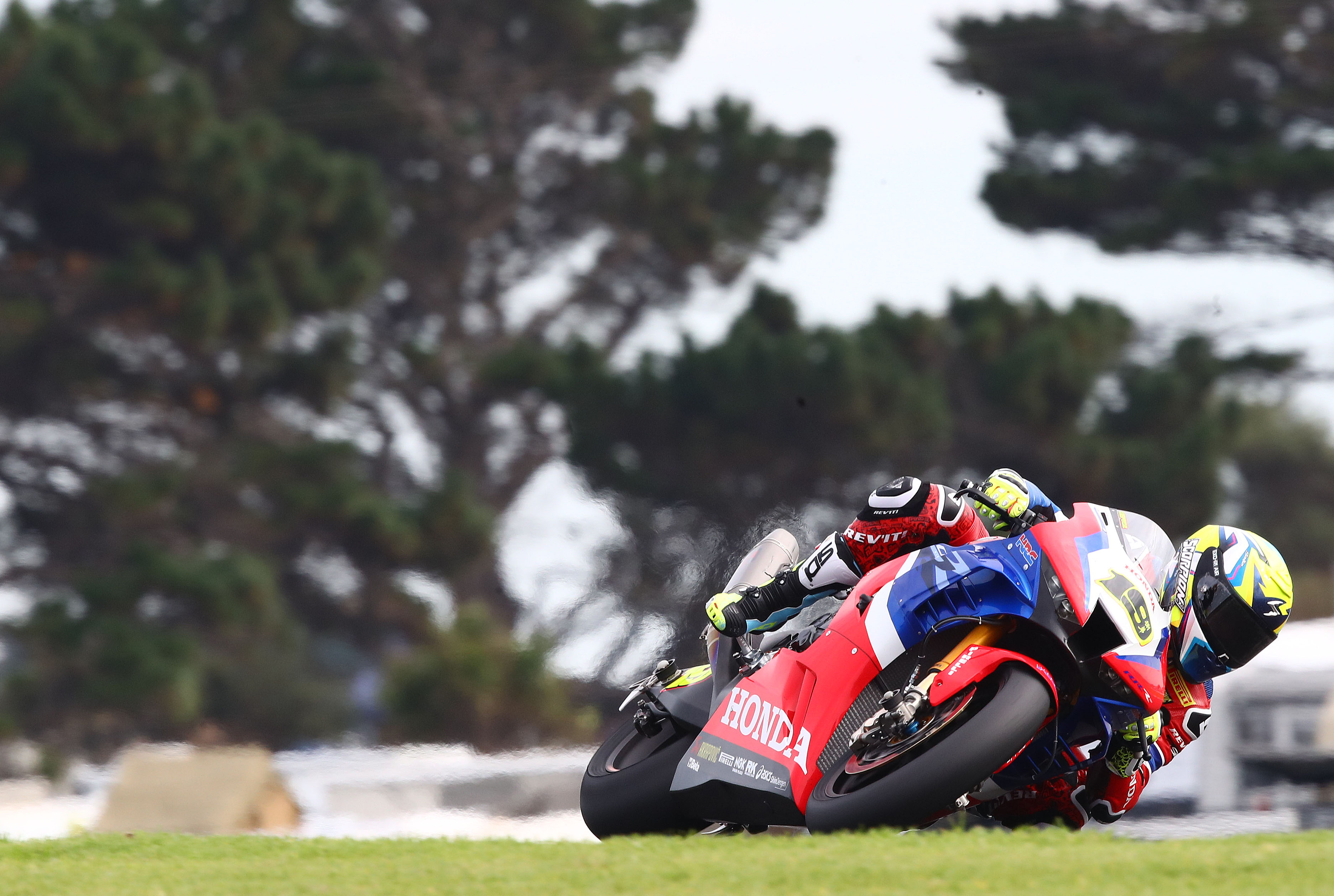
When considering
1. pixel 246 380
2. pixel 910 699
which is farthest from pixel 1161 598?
pixel 246 380

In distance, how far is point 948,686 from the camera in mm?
4586

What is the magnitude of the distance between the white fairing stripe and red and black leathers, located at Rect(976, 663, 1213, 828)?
697 mm

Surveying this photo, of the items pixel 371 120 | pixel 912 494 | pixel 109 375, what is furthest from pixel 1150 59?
pixel 912 494

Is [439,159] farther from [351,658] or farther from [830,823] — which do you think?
[830,823]

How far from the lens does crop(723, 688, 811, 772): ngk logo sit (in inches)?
193

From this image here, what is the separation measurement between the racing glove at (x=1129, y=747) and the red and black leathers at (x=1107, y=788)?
3cm

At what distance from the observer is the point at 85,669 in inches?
711

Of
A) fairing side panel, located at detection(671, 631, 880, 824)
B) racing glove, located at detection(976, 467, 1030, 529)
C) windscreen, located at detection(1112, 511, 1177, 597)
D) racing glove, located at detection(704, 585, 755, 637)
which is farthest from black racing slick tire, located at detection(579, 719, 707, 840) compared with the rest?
windscreen, located at detection(1112, 511, 1177, 597)

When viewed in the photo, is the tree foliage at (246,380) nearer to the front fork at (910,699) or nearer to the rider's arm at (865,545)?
the rider's arm at (865,545)

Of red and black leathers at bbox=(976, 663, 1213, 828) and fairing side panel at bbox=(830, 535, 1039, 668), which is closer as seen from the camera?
fairing side panel at bbox=(830, 535, 1039, 668)

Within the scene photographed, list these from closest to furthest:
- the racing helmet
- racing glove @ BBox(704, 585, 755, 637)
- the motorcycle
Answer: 1. the motorcycle
2. the racing helmet
3. racing glove @ BBox(704, 585, 755, 637)

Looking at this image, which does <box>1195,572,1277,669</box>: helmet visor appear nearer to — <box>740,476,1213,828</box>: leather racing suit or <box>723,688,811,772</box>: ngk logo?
<box>740,476,1213,828</box>: leather racing suit

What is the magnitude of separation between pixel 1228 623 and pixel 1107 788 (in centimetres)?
66

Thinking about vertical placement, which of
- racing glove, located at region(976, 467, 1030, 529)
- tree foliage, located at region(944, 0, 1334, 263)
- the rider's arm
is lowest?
the rider's arm
